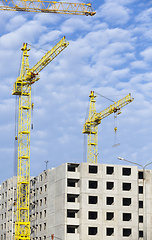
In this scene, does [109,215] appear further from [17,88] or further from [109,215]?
[17,88]

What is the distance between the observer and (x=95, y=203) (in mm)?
115500

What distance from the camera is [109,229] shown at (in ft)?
375

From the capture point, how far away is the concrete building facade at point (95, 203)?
113m

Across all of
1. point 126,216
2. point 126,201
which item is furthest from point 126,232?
point 126,201

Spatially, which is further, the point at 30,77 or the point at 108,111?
the point at 108,111

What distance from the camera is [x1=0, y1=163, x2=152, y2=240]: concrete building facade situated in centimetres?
11288

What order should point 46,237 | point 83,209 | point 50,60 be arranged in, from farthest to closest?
point 50,60
point 46,237
point 83,209

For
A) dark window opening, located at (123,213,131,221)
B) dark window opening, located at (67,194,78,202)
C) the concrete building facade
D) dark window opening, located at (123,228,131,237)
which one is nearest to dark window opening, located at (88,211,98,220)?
the concrete building facade

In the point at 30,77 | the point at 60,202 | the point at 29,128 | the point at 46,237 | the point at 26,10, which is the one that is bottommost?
the point at 46,237

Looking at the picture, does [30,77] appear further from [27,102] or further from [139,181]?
[139,181]

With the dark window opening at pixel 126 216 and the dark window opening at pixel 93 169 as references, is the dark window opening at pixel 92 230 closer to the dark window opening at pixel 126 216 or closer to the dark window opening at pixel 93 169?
the dark window opening at pixel 126 216

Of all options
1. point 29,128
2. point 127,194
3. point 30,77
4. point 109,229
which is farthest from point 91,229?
point 30,77

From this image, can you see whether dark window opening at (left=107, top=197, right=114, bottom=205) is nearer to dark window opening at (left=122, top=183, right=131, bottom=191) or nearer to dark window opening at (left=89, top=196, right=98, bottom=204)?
dark window opening at (left=89, top=196, right=98, bottom=204)

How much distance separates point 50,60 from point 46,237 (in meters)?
44.7
